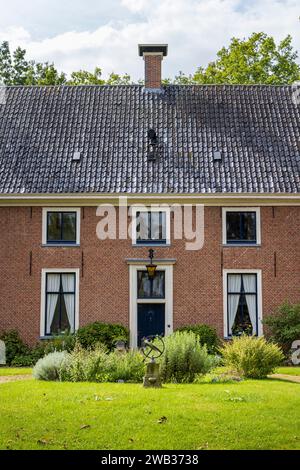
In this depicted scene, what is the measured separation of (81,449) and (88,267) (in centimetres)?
1359

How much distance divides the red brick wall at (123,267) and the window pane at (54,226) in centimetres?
29

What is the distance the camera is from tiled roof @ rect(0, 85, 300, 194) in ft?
76.3

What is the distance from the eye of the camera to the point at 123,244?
23094 mm

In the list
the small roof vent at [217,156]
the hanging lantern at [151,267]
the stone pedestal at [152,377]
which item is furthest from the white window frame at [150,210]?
the stone pedestal at [152,377]

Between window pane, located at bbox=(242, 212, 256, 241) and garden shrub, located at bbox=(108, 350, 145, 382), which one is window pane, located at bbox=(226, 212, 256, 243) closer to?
window pane, located at bbox=(242, 212, 256, 241)

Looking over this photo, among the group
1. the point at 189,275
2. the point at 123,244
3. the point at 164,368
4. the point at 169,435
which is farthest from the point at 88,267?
the point at 169,435

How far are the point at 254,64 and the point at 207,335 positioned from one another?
667 inches

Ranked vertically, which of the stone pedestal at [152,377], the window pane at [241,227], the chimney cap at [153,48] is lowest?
the stone pedestal at [152,377]

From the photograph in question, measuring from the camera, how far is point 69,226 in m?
23.3

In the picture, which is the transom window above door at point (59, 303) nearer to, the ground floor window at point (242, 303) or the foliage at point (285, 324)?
the ground floor window at point (242, 303)

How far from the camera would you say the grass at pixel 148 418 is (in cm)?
983

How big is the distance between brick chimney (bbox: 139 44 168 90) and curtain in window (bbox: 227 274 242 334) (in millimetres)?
7908

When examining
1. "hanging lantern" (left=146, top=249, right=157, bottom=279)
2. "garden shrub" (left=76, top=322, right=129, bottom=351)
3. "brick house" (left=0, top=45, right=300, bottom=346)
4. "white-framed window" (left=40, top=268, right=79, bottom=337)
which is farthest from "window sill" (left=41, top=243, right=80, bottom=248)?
"garden shrub" (left=76, top=322, right=129, bottom=351)
